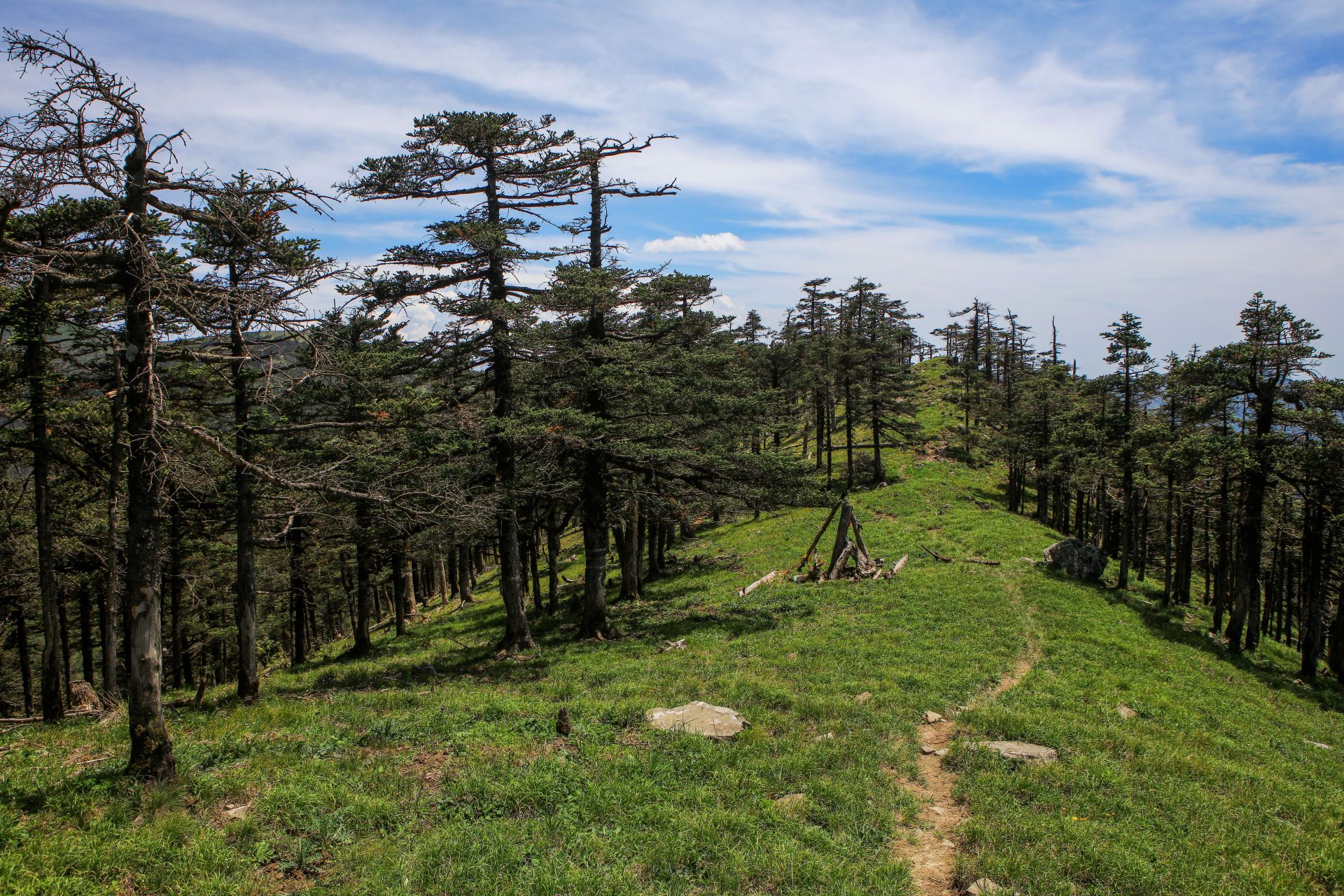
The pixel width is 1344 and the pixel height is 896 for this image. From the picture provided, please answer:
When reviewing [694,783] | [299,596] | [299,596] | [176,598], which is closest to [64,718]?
[694,783]

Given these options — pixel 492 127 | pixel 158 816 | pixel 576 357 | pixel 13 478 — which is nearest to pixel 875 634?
pixel 576 357

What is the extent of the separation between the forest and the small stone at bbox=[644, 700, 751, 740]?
5.19 m

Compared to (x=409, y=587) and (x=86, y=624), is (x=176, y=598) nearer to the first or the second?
(x=86, y=624)

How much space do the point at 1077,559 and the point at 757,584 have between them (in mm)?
15157

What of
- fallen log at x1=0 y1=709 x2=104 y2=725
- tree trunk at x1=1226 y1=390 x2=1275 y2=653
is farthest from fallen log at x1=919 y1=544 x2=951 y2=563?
fallen log at x1=0 y1=709 x2=104 y2=725

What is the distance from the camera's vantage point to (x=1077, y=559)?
28.5 m

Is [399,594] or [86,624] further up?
[399,594]

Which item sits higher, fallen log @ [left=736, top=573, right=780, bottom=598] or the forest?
the forest

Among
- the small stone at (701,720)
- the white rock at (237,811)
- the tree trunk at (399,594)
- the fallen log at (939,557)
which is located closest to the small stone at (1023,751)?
the small stone at (701,720)

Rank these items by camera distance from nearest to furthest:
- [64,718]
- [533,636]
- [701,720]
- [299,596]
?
[701,720] → [64,718] → [533,636] → [299,596]

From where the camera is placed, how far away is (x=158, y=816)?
6691 millimetres

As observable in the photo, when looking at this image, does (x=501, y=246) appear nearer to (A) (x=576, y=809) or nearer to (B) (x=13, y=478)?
(A) (x=576, y=809)

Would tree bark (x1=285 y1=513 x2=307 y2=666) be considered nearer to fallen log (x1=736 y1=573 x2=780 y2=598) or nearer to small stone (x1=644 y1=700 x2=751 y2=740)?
fallen log (x1=736 y1=573 x2=780 y2=598)

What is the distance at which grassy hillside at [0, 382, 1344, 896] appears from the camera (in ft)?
21.1
